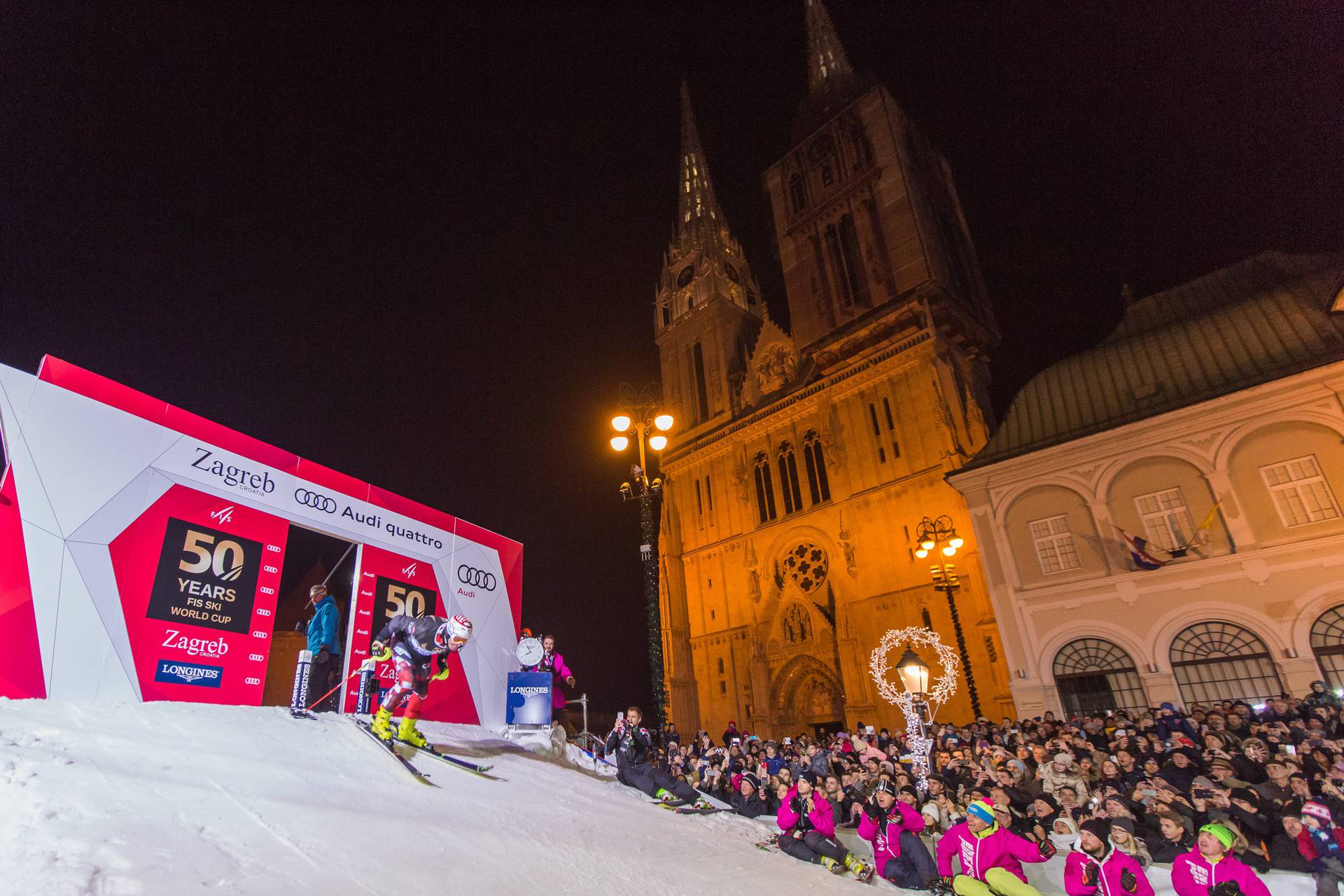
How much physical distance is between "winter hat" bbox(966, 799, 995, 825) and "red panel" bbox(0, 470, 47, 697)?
408 inches

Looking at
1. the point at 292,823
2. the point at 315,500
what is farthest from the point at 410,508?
the point at 292,823

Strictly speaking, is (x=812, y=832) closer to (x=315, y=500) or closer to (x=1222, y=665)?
(x=315, y=500)

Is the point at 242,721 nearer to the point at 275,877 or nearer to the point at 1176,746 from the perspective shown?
the point at 275,877

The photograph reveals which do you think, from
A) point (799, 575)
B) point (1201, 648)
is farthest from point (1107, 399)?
point (799, 575)

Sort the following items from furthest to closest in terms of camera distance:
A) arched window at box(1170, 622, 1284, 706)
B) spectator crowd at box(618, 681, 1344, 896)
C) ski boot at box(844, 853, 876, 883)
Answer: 1. arched window at box(1170, 622, 1284, 706)
2. ski boot at box(844, 853, 876, 883)
3. spectator crowd at box(618, 681, 1344, 896)

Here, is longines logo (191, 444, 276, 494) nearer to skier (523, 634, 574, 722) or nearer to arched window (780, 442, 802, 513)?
skier (523, 634, 574, 722)

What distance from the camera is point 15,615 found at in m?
7.24

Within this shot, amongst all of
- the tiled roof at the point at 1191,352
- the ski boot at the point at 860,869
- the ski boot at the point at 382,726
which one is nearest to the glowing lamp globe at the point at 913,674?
the ski boot at the point at 860,869

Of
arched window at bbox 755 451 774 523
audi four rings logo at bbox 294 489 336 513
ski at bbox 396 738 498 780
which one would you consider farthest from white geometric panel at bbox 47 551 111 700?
arched window at bbox 755 451 774 523

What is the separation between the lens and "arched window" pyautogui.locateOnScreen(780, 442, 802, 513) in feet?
104

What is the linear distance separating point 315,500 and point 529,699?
5.01 meters

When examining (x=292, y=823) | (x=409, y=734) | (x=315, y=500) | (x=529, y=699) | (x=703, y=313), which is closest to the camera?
(x=292, y=823)

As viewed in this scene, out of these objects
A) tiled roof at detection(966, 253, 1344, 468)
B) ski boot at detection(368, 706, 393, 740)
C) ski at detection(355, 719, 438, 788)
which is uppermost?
tiled roof at detection(966, 253, 1344, 468)

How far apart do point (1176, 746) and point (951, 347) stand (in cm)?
2389
